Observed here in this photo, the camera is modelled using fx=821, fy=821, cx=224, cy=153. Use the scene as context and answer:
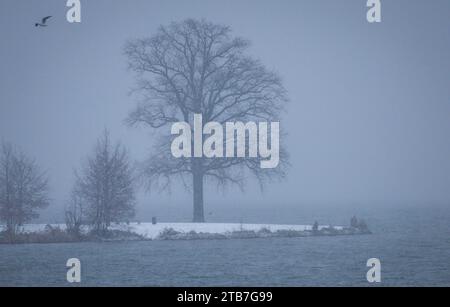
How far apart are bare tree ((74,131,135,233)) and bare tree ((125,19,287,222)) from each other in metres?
4.91

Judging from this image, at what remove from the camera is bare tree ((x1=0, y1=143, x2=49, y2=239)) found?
4631cm

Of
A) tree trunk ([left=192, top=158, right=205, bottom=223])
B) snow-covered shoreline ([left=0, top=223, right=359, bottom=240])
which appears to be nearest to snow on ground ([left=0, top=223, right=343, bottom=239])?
snow-covered shoreline ([left=0, top=223, right=359, bottom=240])

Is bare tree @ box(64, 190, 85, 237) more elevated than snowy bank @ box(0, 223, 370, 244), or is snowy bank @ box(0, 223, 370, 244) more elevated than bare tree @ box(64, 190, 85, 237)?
bare tree @ box(64, 190, 85, 237)

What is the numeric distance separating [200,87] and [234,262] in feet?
56.8

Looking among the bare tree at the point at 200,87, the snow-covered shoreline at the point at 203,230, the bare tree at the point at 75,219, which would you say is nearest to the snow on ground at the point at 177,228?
the snow-covered shoreline at the point at 203,230

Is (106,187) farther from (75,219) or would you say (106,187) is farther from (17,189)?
(17,189)

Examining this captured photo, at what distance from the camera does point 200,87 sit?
5228 cm

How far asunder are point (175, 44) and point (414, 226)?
81.7 feet

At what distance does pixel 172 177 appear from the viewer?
52094mm

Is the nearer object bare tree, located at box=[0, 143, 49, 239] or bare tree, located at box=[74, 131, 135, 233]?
bare tree, located at box=[74, 131, 135, 233]

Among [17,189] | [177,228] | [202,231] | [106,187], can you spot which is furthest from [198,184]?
[17,189]

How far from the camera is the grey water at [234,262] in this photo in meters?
32.4

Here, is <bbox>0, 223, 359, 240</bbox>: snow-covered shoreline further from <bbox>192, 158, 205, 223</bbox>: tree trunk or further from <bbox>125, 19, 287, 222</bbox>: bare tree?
<bbox>125, 19, 287, 222</bbox>: bare tree
